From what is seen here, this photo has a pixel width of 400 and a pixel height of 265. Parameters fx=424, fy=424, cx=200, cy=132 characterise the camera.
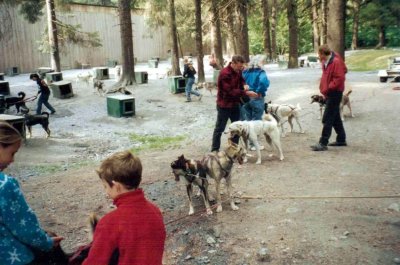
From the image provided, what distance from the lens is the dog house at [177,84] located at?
2066cm

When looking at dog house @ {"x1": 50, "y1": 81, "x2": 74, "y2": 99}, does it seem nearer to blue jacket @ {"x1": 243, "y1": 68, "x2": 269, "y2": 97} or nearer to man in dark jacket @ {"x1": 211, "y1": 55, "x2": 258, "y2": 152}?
blue jacket @ {"x1": 243, "y1": 68, "x2": 269, "y2": 97}

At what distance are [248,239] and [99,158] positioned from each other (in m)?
6.56

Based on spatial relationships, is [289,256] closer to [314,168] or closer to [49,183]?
[314,168]

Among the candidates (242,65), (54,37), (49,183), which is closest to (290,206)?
(242,65)

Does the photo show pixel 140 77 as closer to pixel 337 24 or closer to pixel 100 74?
pixel 100 74

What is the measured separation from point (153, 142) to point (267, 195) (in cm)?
635

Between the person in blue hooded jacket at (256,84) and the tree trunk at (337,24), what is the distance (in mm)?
3501

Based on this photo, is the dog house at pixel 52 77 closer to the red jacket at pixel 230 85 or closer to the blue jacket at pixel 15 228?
the red jacket at pixel 230 85

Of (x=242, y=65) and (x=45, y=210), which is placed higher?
(x=242, y=65)

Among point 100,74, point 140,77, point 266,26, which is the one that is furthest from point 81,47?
→ point 266,26

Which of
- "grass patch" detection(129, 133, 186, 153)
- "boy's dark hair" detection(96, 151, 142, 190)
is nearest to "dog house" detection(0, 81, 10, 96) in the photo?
"grass patch" detection(129, 133, 186, 153)

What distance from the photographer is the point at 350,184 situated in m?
6.94

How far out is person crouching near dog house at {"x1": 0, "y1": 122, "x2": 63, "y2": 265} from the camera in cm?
255

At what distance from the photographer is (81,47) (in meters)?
37.5
